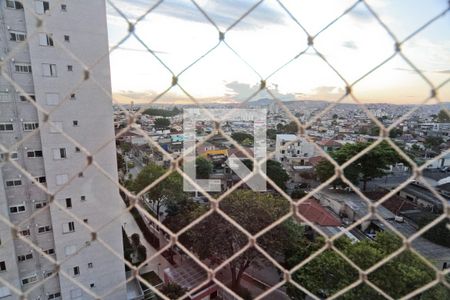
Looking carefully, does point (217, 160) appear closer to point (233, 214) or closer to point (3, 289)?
point (233, 214)

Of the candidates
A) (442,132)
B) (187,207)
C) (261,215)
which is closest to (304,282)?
(261,215)

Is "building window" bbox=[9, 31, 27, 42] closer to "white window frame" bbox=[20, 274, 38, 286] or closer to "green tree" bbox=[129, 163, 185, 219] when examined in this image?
"white window frame" bbox=[20, 274, 38, 286]

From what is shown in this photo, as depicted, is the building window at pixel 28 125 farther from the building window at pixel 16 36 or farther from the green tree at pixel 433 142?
the green tree at pixel 433 142

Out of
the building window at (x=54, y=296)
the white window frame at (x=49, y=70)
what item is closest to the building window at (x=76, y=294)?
the building window at (x=54, y=296)

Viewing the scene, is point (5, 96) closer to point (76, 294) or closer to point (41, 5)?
point (41, 5)

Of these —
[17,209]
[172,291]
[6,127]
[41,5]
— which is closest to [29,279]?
[17,209]

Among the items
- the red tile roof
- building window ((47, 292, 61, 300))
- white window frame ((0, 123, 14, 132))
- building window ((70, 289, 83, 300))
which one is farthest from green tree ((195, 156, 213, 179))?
white window frame ((0, 123, 14, 132))
